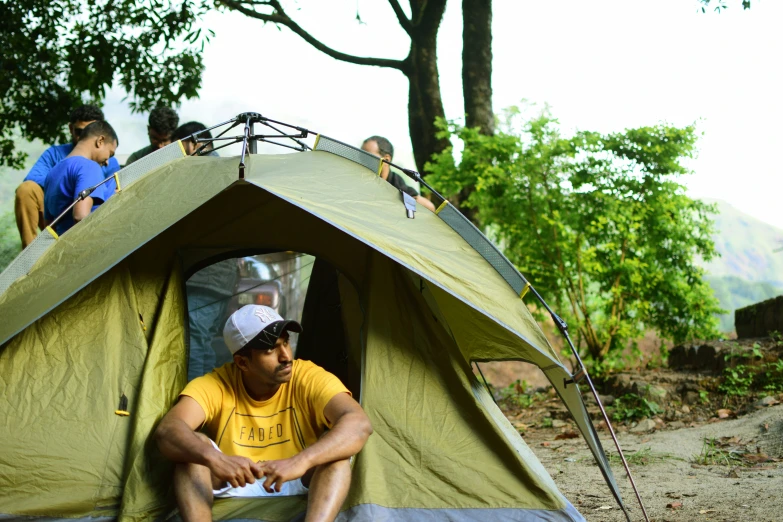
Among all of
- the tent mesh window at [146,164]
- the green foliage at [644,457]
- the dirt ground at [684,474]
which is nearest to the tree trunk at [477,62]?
the dirt ground at [684,474]

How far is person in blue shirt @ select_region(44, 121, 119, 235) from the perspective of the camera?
4.12 metres

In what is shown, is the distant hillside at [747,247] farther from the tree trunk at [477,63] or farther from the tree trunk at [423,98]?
the tree trunk at [423,98]

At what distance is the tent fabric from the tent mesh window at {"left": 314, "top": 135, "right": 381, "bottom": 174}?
73mm

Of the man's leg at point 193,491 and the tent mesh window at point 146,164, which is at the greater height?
the tent mesh window at point 146,164

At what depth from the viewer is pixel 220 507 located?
304cm

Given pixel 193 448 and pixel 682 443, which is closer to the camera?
pixel 193 448

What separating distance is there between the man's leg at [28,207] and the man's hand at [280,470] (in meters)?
2.67

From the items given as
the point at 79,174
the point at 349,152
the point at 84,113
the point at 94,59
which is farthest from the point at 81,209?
the point at 94,59

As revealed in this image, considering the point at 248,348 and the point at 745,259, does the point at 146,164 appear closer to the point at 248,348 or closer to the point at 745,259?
the point at 248,348

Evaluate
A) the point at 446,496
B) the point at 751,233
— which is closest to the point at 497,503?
the point at 446,496

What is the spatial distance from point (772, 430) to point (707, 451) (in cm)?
53

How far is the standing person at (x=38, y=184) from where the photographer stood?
4531 millimetres

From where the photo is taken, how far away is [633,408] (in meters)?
5.85

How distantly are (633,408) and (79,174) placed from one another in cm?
427
